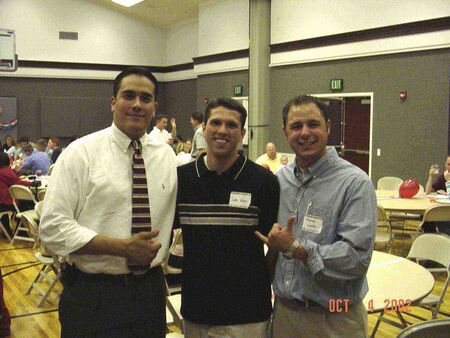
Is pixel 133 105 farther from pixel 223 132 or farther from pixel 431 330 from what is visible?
pixel 431 330

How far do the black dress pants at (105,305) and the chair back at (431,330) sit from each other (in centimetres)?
93

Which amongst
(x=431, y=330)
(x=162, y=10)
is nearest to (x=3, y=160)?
(x=431, y=330)

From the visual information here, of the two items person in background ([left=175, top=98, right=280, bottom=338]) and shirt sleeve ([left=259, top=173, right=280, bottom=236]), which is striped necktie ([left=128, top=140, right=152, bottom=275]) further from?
shirt sleeve ([left=259, top=173, right=280, bottom=236])

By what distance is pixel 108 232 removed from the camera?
1.88 meters

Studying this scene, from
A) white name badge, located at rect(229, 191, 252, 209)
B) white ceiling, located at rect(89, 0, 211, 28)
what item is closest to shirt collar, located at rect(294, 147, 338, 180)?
white name badge, located at rect(229, 191, 252, 209)

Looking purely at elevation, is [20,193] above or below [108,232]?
below

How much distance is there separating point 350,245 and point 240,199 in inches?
17.4

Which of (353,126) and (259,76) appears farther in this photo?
(259,76)

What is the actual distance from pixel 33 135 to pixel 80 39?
3423 mm

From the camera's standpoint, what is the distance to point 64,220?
1.81m

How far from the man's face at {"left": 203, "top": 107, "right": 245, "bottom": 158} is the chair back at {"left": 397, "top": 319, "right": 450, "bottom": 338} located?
909mm

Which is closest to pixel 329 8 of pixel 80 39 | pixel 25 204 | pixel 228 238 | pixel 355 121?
pixel 355 121

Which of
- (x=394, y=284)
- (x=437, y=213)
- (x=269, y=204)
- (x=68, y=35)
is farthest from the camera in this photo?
(x=68, y=35)
